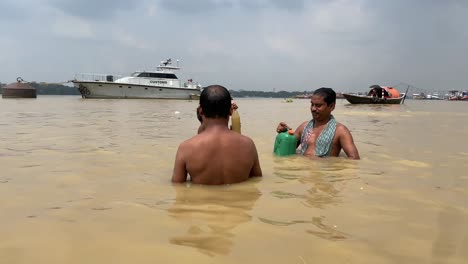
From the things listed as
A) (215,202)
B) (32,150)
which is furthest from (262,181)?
(32,150)

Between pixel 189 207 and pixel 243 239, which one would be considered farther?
pixel 189 207

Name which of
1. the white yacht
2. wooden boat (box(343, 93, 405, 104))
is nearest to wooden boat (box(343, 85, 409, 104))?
wooden boat (box(343, 93, 405, 104))

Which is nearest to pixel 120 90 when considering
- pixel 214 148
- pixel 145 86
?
pixel 145 86

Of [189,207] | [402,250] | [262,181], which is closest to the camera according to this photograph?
[402,250]

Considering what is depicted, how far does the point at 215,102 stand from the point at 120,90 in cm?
3440

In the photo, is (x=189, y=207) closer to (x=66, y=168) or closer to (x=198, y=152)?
(x=198, y=152)

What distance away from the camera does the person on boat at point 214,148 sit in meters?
3.44

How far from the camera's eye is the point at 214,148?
11.2 ft

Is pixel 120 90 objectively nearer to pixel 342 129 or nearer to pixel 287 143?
pixel 287 143

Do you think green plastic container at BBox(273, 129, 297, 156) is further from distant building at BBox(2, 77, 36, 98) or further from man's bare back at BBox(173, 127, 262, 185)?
distant building at BBox(2, 77, 36, 98)

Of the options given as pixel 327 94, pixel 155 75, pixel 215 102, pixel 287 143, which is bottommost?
pixel 287 143

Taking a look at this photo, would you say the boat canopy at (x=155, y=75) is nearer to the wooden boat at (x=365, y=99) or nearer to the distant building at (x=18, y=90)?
the distant building at (x=18, y=90)

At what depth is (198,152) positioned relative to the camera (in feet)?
11.3

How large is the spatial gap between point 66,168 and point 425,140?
6.68 m
